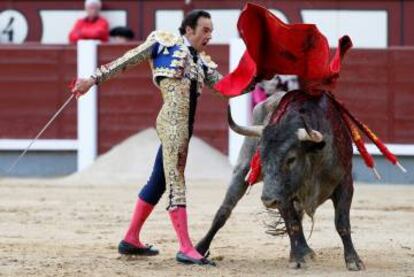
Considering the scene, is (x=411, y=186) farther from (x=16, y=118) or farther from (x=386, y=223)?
(x=16, y=118)

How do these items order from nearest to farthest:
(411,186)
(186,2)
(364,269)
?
1. (364,269)
2. (411,186)
3. (186,2)

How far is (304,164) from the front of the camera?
16.6ft

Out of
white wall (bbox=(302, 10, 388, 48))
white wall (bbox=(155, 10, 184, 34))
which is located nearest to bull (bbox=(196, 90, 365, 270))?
white wall (bbox=(302, 10, 388, 48))

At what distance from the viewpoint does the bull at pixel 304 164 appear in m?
5.00

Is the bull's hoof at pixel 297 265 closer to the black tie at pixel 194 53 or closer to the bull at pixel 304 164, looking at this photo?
the bull at pixel 304 164

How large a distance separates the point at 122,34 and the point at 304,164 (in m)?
6.24

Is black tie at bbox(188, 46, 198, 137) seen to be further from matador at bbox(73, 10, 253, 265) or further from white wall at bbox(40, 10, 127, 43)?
white wall at bbox(40, 10, 127, 43)

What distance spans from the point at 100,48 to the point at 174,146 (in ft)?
17.8

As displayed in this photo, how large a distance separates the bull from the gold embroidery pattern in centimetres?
21

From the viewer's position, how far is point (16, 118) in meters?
10.8

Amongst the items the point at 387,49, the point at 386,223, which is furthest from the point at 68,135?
the point at 386,223

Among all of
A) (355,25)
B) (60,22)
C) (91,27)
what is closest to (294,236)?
(91,27)

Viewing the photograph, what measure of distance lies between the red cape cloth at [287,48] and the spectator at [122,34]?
5.87 m

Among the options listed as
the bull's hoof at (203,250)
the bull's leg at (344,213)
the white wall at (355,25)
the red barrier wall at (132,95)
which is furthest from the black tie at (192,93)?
the white wall at (355,25)
